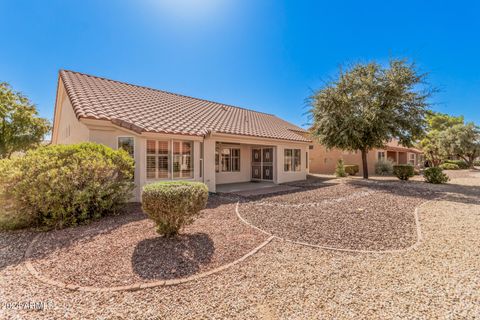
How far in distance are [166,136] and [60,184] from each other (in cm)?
438

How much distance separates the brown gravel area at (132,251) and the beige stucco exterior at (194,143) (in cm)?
356

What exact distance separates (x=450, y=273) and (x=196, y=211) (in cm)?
498

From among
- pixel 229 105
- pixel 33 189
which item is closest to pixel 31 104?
pixel 229 105

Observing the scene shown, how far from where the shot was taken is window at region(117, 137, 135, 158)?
927 cm

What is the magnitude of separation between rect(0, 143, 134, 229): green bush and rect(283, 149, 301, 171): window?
1192 cm

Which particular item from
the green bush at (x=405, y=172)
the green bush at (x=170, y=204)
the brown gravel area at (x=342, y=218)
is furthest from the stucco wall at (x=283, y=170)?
the green bush at (x=170, y=204)

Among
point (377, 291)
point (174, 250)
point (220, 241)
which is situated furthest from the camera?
point (220, 241)

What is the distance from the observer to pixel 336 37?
14156 millimetres

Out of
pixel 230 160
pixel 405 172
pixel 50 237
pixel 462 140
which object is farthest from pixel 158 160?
pixel 462 140

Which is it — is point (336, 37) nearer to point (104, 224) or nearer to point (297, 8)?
point (297, 8)

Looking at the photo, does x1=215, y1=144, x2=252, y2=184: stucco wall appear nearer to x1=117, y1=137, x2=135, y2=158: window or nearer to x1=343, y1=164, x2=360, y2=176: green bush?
x1=117, y1=137, x2=135, y2=158: window

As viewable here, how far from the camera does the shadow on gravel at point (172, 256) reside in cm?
379

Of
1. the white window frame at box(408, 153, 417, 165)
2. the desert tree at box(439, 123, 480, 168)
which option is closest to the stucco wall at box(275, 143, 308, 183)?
→ the white window frame at box(408, 153, 417, 165)

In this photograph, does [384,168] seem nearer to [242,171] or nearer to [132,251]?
[242,171]
